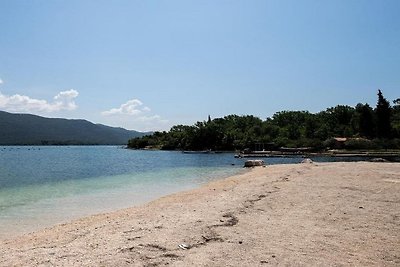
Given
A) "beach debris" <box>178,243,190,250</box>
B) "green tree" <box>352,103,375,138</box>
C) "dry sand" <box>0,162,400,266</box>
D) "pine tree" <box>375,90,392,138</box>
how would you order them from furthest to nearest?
"green tree" <box>352,103,375,138</box>
"pine tree" <box>375,90,392,138</box>
"beach debris" <box>178,243,190,250</box>
"dry sand" <box>0,162,400,266</box>

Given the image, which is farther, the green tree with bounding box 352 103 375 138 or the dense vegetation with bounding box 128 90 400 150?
the green tree with bounding box 352 103 375 138

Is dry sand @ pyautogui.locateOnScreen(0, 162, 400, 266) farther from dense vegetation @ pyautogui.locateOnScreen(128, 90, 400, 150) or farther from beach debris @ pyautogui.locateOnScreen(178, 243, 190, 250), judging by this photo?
dense vegetation @ pyautogui.locateOnScreen(128, 90, 400, 150)

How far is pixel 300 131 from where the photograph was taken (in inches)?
5285

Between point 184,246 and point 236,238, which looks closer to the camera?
point 184,246

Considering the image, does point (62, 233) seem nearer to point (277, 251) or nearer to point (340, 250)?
point (277, 251)

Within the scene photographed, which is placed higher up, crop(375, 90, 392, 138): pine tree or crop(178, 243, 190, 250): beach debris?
crop(375, 90, 392, 138): pine tree

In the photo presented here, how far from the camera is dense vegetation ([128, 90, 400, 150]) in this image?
330 ft

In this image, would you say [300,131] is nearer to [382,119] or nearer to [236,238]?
[382,119]

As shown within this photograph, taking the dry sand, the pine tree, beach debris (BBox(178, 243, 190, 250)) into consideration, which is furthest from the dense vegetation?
beach debris (BBox(178, 243, 190, 250))

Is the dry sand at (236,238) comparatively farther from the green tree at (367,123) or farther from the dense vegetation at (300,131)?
the green tree at (367,123)

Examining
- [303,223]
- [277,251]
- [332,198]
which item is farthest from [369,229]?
[332,198]

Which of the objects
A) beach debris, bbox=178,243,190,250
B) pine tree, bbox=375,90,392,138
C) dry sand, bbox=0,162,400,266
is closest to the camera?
dry sand, bbox=0,162,400,266

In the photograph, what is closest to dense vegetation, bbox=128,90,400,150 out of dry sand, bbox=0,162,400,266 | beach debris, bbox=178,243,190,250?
dry sand, bbox=0,162,400,266

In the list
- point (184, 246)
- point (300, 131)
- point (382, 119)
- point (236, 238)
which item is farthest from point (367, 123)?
point (184, 246)
